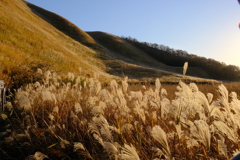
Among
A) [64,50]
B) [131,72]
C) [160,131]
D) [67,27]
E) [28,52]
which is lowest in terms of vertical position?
[28,52]

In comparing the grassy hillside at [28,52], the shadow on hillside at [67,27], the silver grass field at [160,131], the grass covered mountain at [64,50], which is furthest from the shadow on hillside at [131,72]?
→ the silver grass field at [160,131]

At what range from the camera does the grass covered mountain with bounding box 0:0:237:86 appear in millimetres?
19969

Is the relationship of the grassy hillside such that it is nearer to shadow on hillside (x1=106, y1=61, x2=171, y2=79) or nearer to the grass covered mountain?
the grass covered mountain

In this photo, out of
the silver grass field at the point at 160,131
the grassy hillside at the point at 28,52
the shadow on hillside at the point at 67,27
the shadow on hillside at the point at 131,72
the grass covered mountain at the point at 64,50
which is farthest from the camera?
the shadow on hillside at the point at 67,27

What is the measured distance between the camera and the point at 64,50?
31312 mm

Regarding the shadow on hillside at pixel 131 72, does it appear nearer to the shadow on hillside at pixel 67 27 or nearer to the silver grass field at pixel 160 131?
the shadow on hillside at pixel 67 27

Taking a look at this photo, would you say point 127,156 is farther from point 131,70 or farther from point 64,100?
point 131,70

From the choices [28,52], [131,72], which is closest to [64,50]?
[28,52]

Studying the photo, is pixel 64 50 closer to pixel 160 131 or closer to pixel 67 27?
pixel 67 27

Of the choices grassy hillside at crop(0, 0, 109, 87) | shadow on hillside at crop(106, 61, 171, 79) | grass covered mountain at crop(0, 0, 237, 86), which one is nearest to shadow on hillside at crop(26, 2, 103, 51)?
grass covered mountain at crop(0, 0, 237, 86)

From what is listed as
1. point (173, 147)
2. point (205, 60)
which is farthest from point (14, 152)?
point (205, 60)

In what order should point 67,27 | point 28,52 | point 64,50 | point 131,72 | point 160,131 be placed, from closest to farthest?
point 160,131 < point 28,52 < point 64,50 < point 131,72 < point 67,27

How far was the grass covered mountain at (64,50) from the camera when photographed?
1997 cm

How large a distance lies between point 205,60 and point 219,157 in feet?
205
